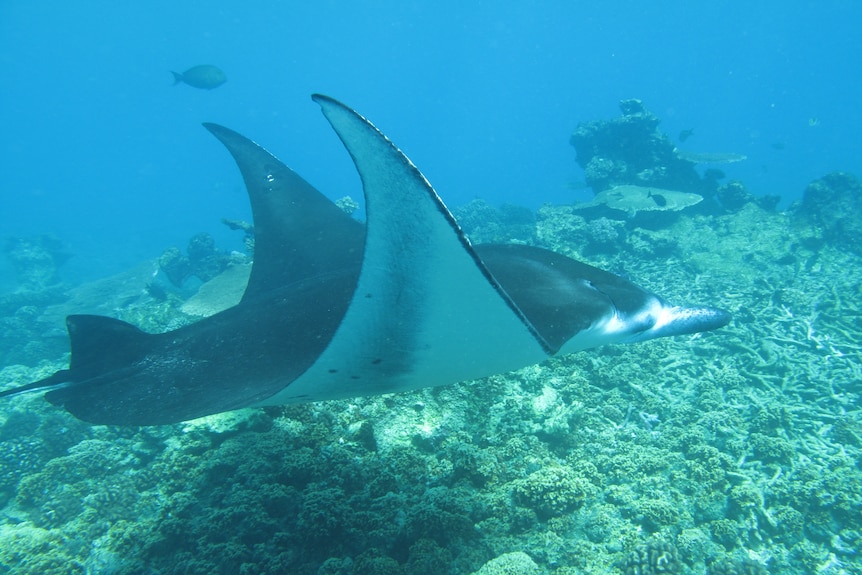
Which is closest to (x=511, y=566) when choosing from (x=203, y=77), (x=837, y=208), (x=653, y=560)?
(x=653, y=560)

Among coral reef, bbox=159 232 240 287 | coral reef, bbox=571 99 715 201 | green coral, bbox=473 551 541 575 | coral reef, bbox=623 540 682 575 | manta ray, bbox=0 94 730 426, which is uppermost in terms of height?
coral reef, bbox=571 99 715 201

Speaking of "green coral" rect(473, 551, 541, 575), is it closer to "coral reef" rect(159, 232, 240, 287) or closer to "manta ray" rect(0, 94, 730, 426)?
"manta ray" rect(0, 94, 730, 426)

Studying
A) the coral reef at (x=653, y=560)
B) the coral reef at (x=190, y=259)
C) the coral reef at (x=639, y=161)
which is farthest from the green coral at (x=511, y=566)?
the coral reef at (x=639, y=161)

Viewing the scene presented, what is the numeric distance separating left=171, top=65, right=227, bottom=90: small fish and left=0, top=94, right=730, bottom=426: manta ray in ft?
64.1

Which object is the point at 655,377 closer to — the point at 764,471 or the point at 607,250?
the point at 764,471

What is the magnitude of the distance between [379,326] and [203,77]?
21.8 meters

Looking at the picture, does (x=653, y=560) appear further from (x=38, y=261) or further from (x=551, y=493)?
(x=38, y=261)

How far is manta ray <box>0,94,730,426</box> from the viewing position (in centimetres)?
200

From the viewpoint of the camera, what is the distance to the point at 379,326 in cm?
232

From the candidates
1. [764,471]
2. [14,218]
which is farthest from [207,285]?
[14,218]

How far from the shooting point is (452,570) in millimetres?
3406

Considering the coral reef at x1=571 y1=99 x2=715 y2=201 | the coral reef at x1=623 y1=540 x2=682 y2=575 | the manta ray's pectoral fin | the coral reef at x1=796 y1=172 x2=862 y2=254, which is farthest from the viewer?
the coral reef at x1=571 y1=99 x2=715 y2=201

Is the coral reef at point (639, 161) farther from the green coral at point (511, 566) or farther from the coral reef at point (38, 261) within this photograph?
the coral reef at point (38, 261)

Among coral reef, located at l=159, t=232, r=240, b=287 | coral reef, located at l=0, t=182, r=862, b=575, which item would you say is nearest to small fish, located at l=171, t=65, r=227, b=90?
coral reef, located at l=159, t=232, r=240, b=287
